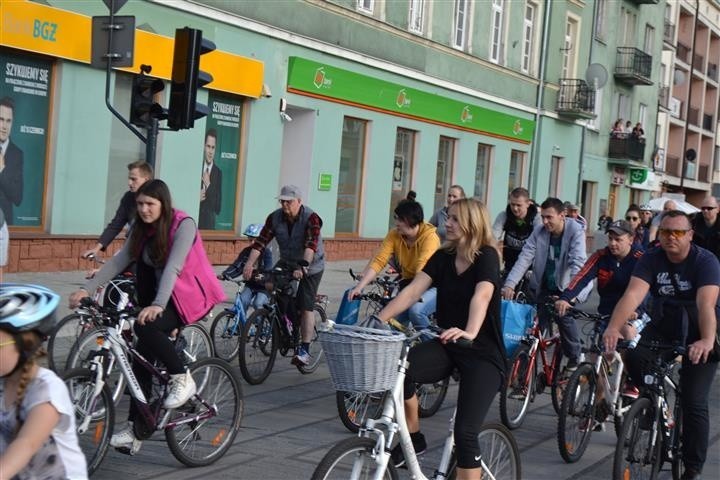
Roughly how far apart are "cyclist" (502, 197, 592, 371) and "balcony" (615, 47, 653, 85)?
110 feet

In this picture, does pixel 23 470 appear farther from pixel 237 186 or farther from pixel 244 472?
pixel 237 186

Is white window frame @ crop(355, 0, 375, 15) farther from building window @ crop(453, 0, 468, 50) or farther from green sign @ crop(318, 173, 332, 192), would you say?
building window @ crop(453, 0, 468, 50)

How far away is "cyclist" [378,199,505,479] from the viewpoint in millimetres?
5266

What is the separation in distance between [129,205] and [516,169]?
24.6 meters

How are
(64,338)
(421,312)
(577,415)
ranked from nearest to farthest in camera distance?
(577,415) → (64,338) → (421,312)

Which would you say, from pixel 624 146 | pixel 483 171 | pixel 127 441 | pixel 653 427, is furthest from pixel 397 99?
pixel 127 441

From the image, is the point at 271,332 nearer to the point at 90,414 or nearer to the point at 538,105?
the point at 90,414

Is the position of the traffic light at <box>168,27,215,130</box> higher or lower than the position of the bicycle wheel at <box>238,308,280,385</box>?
higher

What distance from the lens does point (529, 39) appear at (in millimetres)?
32969

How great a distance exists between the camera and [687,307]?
21.8 feet

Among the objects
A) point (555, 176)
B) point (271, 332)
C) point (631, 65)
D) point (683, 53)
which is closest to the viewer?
point (271, 332)

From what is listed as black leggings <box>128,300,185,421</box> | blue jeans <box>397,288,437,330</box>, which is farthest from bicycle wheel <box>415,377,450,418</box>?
black leggings <box>128,300,185,421</box>

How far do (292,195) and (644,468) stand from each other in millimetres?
4393

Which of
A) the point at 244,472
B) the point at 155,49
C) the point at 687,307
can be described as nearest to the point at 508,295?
the point at 687,307
